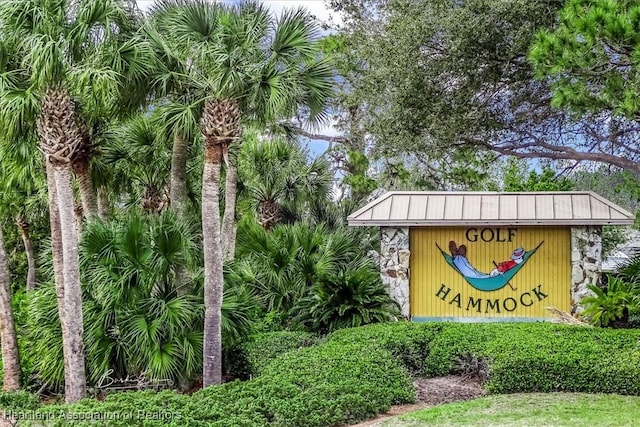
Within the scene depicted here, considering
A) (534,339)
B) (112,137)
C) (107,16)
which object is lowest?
(534,339)

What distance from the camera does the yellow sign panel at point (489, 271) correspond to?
485 inches

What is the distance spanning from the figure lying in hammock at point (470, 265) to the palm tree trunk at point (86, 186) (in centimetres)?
683

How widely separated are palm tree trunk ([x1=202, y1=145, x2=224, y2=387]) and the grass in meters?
3.18

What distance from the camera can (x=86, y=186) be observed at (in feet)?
37.8

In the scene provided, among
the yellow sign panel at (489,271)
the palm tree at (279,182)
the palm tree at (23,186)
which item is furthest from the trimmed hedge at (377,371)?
the palm tree at (279,182)

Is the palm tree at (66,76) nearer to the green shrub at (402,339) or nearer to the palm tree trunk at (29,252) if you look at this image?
the green shrub at (402,339)

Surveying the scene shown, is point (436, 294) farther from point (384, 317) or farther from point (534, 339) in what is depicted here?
point (534, 339)

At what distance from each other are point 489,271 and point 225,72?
6.65 meters

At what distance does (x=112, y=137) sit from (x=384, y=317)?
241 inches

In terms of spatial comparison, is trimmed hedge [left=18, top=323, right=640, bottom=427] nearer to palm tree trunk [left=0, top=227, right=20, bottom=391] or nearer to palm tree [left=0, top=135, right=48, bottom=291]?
palm tree trunk [left=0, top=227, right=20, bottom=391]

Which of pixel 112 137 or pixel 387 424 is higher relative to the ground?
pixel 112 137

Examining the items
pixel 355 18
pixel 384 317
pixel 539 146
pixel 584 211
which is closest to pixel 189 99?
pixel 384 317

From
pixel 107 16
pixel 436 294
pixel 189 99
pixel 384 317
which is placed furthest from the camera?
pixel 436 294

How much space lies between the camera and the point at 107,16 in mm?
9000
